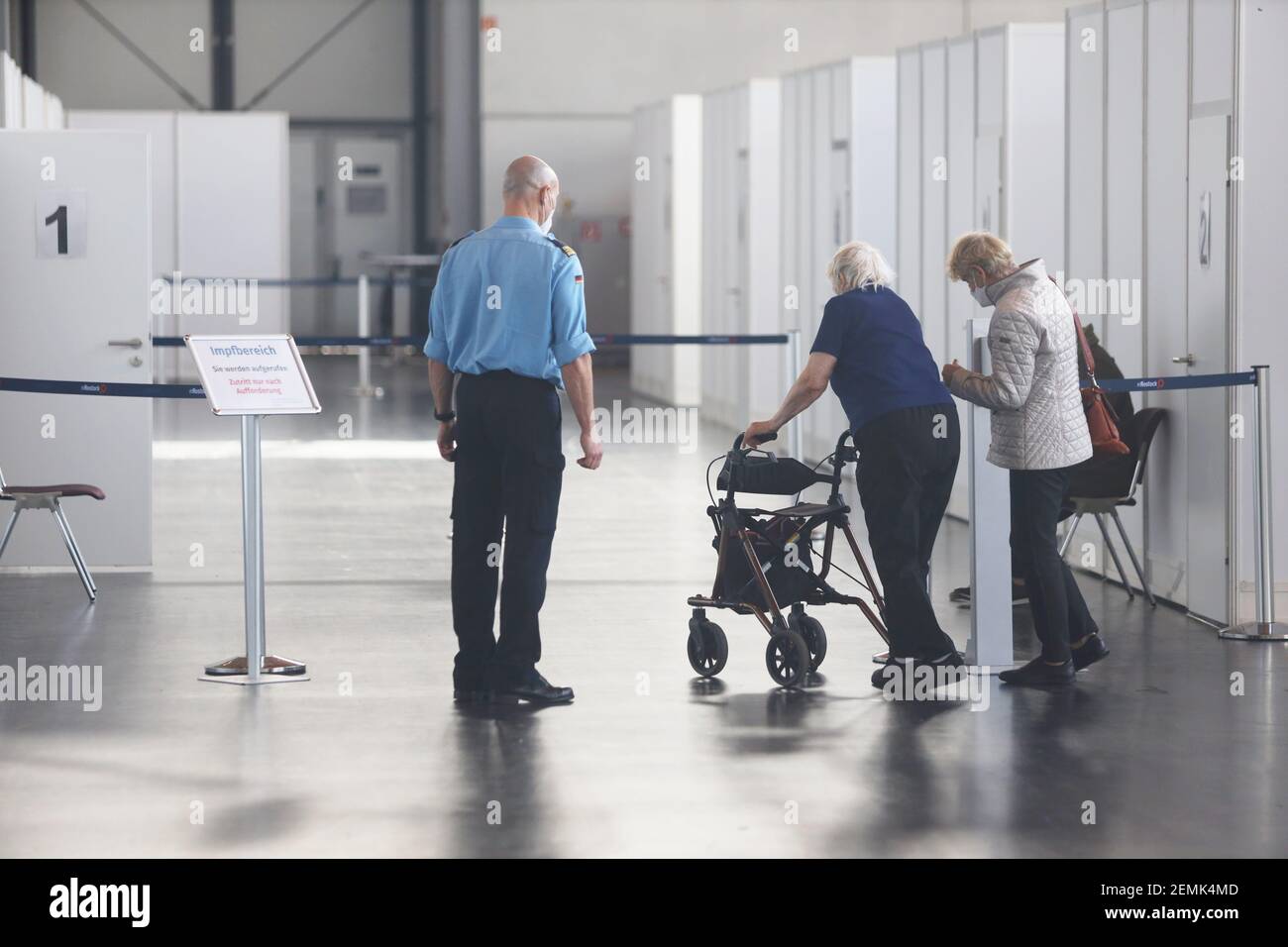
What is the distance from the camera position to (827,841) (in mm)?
4500

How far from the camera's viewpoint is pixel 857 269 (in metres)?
6.17

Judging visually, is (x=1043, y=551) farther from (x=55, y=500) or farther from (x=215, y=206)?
(x=215, y=206)

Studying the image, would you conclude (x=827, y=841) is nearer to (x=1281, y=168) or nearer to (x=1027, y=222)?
(x=1281, y=168)

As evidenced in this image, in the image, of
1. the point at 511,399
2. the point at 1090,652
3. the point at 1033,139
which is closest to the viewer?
the point at 511,399

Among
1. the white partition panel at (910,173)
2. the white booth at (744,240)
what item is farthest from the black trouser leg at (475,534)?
the white booth at (744,240)

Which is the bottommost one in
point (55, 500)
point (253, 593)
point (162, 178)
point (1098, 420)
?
point (253, 593)


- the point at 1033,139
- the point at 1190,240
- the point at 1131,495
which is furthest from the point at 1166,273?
the point at 1033,139

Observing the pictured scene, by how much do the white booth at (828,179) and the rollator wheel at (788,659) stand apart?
5.98 metres

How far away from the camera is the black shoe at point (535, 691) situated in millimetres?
5977

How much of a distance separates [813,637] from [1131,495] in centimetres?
219

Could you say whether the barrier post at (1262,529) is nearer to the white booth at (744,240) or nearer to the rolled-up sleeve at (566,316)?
the rolled-up sleeve at (566,316)

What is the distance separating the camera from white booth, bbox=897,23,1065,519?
9.79 metres

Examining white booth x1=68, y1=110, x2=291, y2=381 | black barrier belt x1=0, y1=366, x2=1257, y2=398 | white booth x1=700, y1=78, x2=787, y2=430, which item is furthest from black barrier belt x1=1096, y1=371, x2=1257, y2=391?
white booth x1=68, y1=110, x2=291, y2=381

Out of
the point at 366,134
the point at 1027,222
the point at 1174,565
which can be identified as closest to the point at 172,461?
the point at 1027,222
